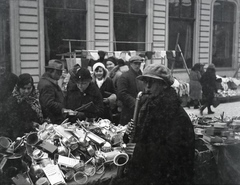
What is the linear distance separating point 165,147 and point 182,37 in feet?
30.7

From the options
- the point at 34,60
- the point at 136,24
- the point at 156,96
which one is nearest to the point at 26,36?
the point at 34,60

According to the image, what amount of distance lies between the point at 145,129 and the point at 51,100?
2.10m

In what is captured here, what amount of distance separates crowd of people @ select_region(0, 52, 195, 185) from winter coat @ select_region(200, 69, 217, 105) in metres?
3.76

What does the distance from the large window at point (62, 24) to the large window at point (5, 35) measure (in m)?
1.11

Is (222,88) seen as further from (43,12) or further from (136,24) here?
(43,12)

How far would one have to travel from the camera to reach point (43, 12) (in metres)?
8.39

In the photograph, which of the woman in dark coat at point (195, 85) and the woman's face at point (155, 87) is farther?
the woman in dark coat at point (195, 85)

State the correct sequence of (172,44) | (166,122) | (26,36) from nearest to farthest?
(166,122)
(26,36)
(172,44)

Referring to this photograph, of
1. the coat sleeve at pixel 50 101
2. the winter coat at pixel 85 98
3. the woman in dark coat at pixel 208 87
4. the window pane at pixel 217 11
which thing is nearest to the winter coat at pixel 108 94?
the winter coat at pixel 85 98

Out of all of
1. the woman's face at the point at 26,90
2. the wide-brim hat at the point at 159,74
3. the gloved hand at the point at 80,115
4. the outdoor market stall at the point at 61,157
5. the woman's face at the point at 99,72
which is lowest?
the outdoor market stall at the point at 61,157

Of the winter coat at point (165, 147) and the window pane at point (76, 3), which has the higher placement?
the window pane at point (76, 3)

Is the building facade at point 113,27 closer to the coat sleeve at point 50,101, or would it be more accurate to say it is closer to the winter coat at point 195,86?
the winter coat at point 195,86

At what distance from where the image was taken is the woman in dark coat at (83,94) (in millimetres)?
4105

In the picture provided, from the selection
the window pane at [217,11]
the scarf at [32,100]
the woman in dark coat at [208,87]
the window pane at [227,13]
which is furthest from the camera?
the window pane at [217,11]
